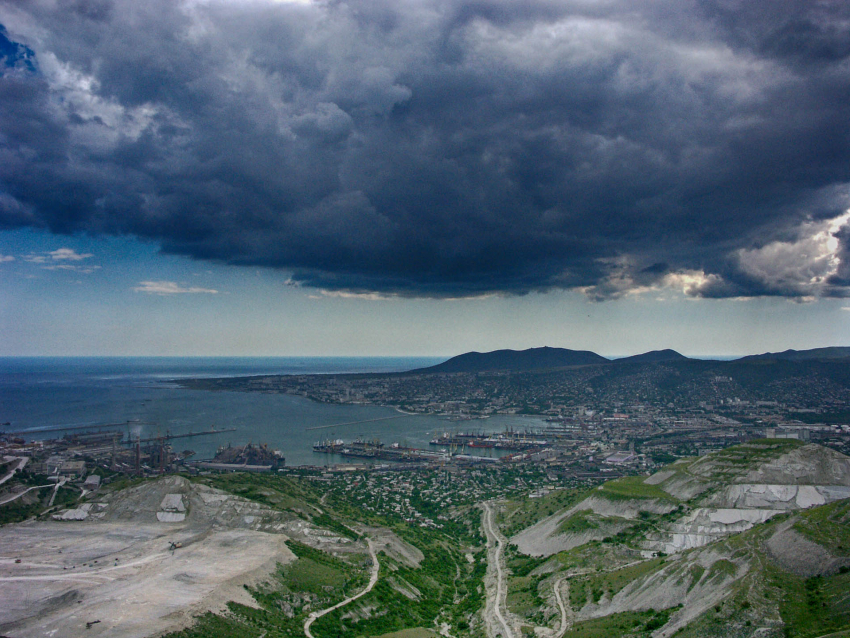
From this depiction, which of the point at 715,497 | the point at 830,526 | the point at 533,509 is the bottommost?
the point at 533,509

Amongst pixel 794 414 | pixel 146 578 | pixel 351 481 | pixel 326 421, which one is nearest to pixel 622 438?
pixel 794 414

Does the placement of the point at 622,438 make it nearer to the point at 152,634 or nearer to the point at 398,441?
the point at 398,441

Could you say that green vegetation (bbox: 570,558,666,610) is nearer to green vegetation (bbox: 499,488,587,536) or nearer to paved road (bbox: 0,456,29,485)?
green vegetation (bbox: 499,488,587,536)

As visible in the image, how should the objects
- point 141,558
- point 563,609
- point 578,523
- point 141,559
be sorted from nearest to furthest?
point 563,609, point 141,559, point 141,558, point 578,523

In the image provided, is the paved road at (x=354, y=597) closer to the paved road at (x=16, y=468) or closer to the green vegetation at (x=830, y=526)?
the green vegetation at (x=830, y=526)

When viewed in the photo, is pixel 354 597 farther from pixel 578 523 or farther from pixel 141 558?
pixel 578 523

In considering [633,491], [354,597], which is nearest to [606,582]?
[354,597]

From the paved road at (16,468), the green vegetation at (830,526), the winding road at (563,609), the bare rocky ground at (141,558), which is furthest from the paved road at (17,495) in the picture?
the green vegetation at (830,526)

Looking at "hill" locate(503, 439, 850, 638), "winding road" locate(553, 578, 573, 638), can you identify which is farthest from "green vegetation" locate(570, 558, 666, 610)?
"winding road" locate(553, 578, 573, 638)
